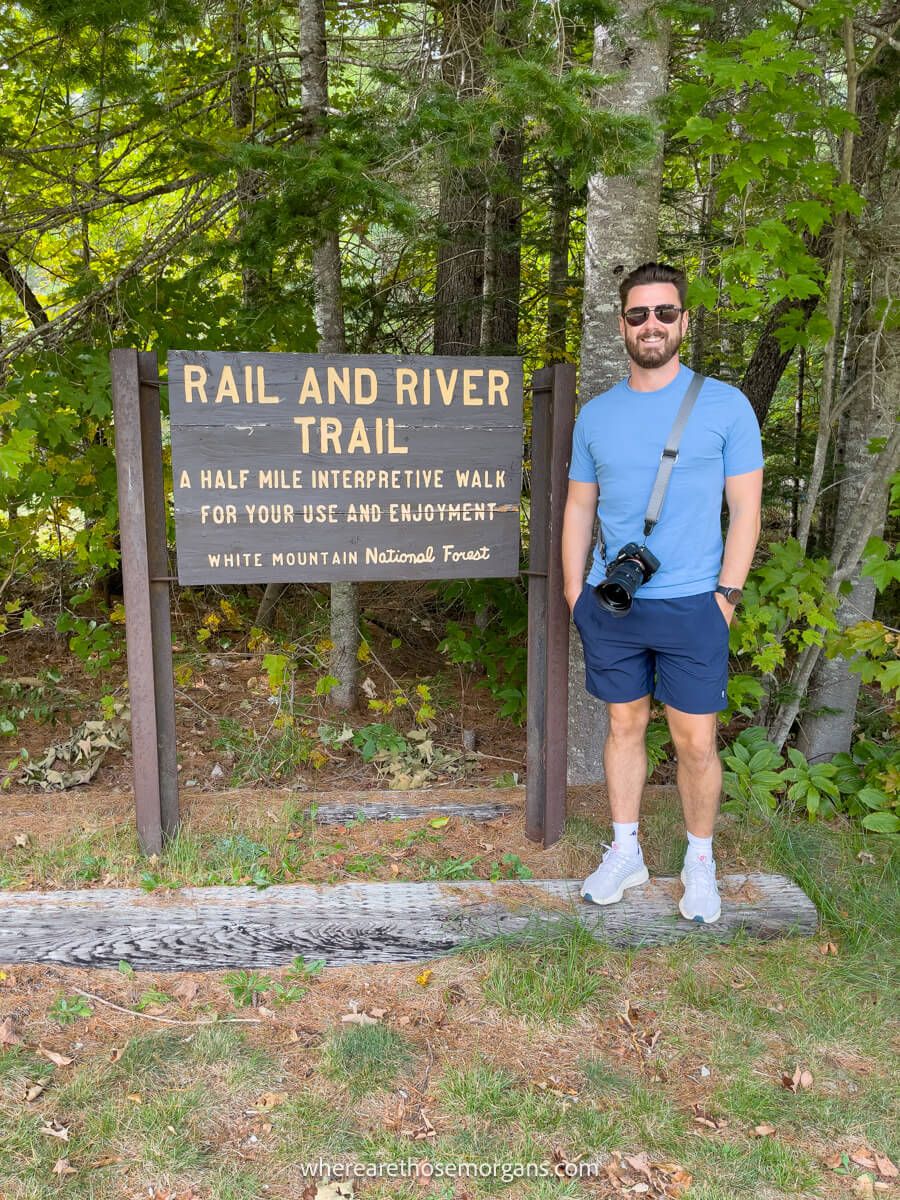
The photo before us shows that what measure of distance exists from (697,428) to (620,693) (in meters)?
0.98

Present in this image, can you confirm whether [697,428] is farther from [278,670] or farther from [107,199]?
[107,199]

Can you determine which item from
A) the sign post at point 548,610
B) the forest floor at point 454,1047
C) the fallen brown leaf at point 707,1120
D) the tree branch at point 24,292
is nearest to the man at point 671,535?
the sign post at point 548,610

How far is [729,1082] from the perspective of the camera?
2.68 m

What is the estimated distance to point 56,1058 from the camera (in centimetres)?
270

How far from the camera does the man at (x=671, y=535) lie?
304 cm

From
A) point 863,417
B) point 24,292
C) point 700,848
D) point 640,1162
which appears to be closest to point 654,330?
point 700,848

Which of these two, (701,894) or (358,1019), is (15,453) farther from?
(701,894)

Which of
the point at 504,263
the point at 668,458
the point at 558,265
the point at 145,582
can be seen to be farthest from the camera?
the point at 504,263

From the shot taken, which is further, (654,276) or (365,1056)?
(654,276)

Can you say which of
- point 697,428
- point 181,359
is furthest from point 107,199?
point 697,428

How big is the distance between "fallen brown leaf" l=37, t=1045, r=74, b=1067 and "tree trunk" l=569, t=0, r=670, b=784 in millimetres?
3360

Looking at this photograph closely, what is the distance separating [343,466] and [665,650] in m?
1.42

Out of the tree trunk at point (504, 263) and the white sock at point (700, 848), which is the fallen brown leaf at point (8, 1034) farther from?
the tree trunk at point (504, 263)

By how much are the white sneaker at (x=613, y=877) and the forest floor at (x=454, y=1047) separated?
0.59ft
